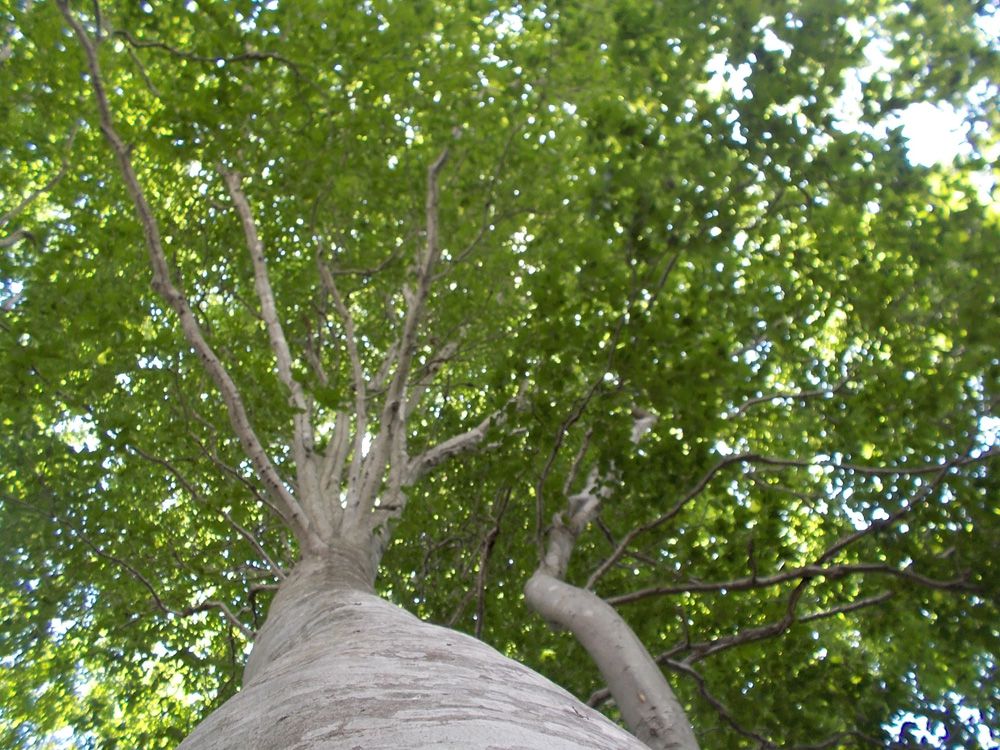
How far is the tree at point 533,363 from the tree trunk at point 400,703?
3 centimetres

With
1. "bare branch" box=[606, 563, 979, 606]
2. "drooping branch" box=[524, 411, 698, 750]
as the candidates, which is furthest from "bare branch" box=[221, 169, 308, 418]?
"bare branch" box=[606, 563, 979, 606]

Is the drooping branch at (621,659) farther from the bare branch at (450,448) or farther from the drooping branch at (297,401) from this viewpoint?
the bare branch at (450,448)

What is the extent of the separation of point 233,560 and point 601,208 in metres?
5.63

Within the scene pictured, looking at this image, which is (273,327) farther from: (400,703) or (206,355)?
(400,703)

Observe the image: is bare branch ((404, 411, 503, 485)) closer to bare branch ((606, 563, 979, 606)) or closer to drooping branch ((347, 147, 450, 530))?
drooping branch ((347, 147, 450, 530))

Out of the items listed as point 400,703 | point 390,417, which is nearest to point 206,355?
point 390,417

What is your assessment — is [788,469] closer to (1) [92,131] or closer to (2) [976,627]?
(2) [976,627]

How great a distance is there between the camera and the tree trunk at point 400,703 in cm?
108

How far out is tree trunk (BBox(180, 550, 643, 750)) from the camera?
3.54ft

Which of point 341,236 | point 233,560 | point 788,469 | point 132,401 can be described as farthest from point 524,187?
point 233,560

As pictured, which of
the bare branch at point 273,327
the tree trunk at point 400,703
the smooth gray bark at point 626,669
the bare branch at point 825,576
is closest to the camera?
the tree trunk at point 400,703

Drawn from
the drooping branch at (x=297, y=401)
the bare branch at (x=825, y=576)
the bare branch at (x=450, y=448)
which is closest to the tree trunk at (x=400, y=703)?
the bare branch at (x=825, y=576)

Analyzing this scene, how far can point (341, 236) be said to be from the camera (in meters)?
7.05

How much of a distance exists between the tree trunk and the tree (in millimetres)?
27
